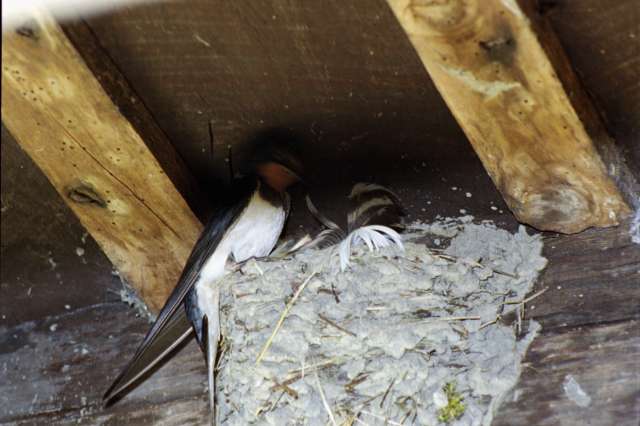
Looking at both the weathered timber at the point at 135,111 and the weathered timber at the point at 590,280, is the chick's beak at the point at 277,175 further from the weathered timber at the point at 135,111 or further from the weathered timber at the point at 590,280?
the weathered timber at the point at 590,280

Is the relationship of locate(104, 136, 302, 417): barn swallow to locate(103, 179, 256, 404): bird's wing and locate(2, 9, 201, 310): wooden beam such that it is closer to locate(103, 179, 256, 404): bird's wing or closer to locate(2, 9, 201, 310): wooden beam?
locate(103, 179, 256, 404): bird's wing

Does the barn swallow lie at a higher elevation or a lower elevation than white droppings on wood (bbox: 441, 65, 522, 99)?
lower

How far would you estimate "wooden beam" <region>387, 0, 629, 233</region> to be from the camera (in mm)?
2131

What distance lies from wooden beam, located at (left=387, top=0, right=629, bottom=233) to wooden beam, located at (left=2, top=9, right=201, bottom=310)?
70 centimetres

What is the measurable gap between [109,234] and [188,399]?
0.46 m

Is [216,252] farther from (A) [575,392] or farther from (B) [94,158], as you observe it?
(A) [575,392]

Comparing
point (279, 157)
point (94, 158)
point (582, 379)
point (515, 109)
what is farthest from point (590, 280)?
point (94, 158)

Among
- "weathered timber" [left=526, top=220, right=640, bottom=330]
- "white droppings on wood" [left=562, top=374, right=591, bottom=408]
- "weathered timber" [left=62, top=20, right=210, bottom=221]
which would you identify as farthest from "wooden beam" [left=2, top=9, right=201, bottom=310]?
"white droppings on wood" [left=562, top=374, right=591, bottom=408]

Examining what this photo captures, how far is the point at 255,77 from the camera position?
2523 millimetres

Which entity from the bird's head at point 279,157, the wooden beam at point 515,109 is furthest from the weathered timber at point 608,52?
the bird's head at point 279,157

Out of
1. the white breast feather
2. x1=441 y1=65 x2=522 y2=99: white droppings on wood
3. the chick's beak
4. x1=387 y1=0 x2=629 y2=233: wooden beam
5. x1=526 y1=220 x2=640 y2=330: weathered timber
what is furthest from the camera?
the white breast feather

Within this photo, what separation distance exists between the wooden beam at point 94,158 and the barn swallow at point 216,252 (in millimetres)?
101

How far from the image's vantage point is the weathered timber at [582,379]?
2.24 meters

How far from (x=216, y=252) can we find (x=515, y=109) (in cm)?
110
